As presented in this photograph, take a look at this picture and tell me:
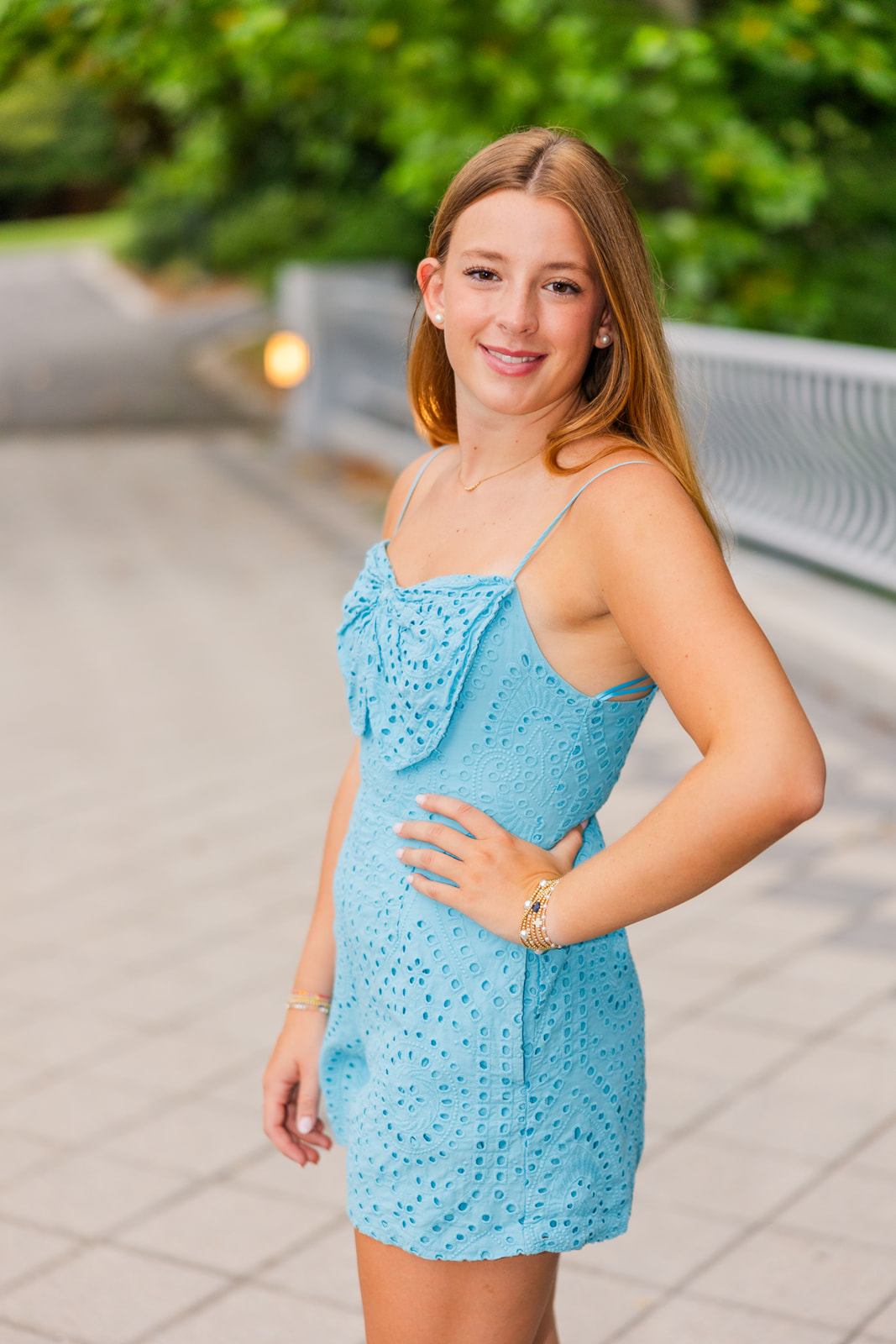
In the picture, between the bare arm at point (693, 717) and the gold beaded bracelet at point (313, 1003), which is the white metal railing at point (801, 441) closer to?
the gold beaded bracelet at point (313, 1003)

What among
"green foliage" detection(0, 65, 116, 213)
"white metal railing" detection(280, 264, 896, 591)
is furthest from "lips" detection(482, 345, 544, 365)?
"green foliage" detection(0, 65, 116, 213)

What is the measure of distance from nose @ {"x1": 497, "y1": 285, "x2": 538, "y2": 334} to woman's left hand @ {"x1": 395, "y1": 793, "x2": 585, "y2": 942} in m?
0.53

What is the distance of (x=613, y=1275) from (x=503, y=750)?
→ 68.6 inches

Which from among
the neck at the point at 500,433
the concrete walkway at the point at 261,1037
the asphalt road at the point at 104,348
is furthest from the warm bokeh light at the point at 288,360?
the neck at the point at 500,433

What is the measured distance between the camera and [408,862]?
1.77 m

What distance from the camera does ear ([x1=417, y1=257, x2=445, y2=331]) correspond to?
1.92 meters

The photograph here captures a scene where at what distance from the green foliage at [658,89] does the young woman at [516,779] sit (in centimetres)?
666

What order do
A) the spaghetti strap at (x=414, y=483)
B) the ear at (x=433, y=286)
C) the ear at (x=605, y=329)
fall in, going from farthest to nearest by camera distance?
the spaghetti strap at (x=414, y=483), the ear at (x=433, y=286), the ear at (x=605, y=329)

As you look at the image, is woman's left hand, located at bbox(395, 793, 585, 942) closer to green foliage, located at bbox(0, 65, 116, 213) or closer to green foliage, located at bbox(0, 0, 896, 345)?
green foliage, located at bbox(0, 0, 896, 345)

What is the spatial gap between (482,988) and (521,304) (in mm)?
766

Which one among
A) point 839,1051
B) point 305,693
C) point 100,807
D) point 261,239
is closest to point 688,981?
point 839,1051

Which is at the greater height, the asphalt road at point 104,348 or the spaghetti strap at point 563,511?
the asphalt road at point 104,348

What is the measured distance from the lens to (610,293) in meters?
1.72

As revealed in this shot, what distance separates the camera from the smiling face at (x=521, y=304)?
5.69 feet
